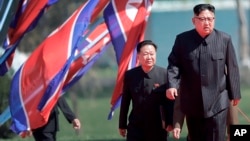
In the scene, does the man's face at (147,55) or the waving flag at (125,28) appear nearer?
the man's face at (147,55)

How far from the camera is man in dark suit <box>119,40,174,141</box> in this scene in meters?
11.0

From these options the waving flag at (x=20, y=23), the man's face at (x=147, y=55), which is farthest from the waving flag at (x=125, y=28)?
the man's face at (x=147, y=55)

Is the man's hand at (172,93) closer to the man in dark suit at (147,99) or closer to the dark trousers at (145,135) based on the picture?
the man in dark suit at (147,99)

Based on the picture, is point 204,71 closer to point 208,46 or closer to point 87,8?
point 208,46

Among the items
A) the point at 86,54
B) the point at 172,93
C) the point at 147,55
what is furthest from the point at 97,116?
the point at 172,93

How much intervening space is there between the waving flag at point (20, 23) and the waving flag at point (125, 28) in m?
0.90

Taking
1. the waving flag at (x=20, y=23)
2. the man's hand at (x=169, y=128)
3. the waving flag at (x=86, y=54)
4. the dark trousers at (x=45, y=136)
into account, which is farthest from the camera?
the waving flag at (x=86, y=54)

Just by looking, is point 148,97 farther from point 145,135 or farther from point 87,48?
point 87,48

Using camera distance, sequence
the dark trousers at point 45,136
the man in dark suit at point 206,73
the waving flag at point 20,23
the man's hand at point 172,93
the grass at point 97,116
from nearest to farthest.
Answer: the man's hand at point 172,93, the man in dark suit at point 206,73, the dark trousers at point 45,136, the waving flag at point 20,23, the grass at point 97,116

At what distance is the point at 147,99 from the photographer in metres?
11.0

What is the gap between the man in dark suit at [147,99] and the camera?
10977mm

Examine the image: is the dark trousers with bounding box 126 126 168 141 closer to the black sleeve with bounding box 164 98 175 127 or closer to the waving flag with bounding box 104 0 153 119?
the black sleeve with bounding box 164 98 175 127

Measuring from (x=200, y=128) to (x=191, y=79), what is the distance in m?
0.46

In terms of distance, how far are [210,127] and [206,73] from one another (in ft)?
1.65
